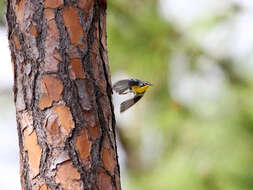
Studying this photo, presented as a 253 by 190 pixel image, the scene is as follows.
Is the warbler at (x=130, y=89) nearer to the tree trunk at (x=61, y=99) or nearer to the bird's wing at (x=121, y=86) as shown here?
the bird's wing at (x=121, y=86)

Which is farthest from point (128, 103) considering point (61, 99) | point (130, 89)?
point (61, 99)

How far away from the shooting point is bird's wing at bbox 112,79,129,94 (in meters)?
0.99

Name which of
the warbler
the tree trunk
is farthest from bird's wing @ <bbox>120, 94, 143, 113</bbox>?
the tree trunk

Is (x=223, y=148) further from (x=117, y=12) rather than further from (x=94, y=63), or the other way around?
(x=94, y=63)

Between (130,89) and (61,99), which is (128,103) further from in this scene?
(61,99)

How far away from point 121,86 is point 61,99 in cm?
20

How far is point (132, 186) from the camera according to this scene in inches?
101

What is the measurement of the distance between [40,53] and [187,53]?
1487 mm

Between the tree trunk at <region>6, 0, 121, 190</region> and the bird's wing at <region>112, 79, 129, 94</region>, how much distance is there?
0.31ft

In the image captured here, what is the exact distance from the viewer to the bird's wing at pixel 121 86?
99cm

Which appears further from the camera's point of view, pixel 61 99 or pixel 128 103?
pixel 128 103

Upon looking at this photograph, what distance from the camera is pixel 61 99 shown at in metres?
0.84

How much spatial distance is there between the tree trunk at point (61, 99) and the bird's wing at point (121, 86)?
0.09 meters

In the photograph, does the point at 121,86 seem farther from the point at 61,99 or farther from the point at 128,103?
the point at 61,99
